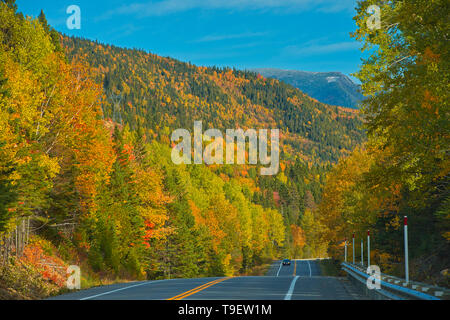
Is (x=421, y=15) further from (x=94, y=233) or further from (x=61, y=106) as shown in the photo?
(x=94, y=233)

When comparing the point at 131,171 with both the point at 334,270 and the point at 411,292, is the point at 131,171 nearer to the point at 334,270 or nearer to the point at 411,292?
the point at 334,270

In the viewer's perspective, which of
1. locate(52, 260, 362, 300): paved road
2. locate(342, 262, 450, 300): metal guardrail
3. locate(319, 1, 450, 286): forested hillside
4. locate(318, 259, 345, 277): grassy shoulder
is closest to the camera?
locate(342, 262, 450, 300): metal guardrail

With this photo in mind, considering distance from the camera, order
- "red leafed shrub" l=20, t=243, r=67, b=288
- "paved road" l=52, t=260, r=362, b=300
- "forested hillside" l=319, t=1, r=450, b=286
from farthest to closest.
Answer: "red leafed shrub" l=20, t=243, r=67, b=288
"paved road" l=52, t=260, r=362, b=300
"forested hillside" l=319, t=1, r=450, b=286

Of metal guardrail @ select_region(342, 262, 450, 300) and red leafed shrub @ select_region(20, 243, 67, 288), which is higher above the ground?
metal guardrail @ select_region(342, 262, 450, 300)

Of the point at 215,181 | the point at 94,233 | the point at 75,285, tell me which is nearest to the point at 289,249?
the point at 215,181

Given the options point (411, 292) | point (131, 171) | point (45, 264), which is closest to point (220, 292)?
point (411, 292)

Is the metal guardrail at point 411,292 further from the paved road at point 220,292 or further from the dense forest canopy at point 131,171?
the dense forest canopy at point 131,171

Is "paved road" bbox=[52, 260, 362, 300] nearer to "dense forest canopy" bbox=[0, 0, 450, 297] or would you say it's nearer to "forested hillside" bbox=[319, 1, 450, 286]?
"dense forest canopy" bbox=[0, 0, 450, 297]

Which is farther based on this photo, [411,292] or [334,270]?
[334,270]

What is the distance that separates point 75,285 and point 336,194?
41051mm

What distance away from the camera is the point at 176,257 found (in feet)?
A: 213

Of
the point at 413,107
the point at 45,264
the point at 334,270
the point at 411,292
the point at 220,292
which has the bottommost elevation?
the point at 334,270

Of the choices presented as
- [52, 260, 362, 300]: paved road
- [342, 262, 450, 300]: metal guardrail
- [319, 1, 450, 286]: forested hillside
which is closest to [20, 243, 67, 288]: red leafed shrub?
[52, 260, 362, 300]: paved road
